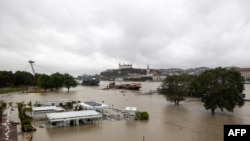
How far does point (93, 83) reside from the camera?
12950 cm

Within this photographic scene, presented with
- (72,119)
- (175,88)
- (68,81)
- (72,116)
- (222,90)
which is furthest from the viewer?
(68,81)

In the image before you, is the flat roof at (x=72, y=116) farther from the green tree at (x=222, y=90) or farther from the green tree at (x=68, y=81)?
the green tree at (x=68, y=81)

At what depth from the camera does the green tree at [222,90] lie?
29.7m

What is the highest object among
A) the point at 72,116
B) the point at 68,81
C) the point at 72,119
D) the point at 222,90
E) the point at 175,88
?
the point at 68,81

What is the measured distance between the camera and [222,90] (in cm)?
3038

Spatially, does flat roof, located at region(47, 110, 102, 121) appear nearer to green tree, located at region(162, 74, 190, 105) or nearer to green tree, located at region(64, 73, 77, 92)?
green tree, located at region(162, 74, 190, 105)

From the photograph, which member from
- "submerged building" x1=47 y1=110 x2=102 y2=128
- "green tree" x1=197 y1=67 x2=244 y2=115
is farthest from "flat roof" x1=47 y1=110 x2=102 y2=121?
"green tree" x1=197 y1=67 x2=244 y2=115

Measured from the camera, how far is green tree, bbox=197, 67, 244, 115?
2973 cm

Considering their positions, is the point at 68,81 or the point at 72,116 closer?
the point at 72,116

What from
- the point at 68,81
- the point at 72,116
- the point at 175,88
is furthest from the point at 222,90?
the point at 68,81

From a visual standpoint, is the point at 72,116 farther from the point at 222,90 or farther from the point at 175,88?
the point at 175,88

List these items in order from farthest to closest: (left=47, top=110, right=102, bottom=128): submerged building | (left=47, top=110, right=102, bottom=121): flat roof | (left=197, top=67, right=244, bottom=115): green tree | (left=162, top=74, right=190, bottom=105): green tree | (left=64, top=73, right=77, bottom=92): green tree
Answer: (left=64, top=73, right=77, bottom=92): green tree < (left=162, top=74, right=190, bottom=105): green tree < (left=197, top=67, right=244, bottom=115): green tree < (left=47, top=110, right=102, bottom=121): flat roof < (left=47, top=110, right=102, bottom=128): submerged building

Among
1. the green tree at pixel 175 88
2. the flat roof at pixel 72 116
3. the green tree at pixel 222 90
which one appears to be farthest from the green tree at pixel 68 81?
the flat roof at pixel 72 116

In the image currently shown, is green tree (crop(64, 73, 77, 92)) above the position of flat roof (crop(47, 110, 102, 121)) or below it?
above
